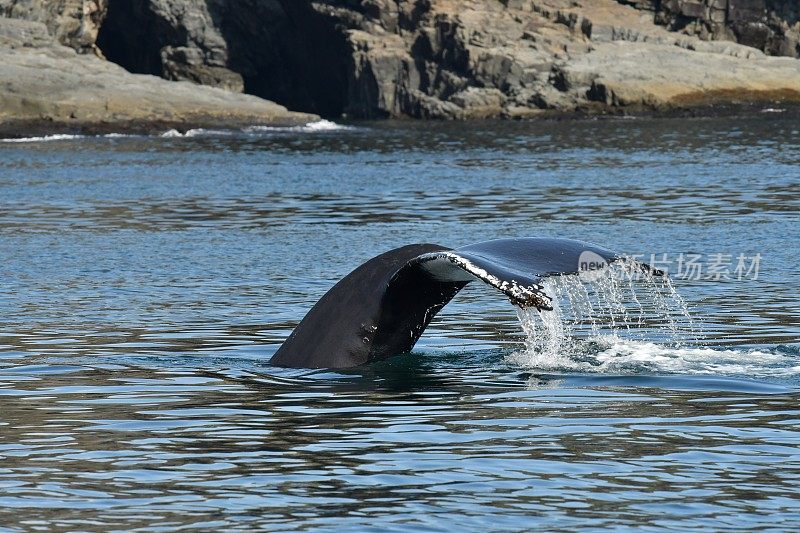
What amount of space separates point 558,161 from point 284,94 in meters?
52.8

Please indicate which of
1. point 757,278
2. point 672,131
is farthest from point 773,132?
point 757,278

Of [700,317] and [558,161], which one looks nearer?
[700,317]

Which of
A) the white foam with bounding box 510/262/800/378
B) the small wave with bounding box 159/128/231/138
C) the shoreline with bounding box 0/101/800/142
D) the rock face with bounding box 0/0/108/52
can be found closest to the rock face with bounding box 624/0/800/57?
the shoreline with bounding box 0/101/800/142

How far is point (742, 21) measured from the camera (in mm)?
84375

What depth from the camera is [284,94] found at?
309 ft

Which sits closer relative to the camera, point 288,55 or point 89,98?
point 89,98

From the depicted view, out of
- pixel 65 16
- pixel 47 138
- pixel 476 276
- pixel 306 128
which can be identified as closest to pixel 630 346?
pixel 476 276

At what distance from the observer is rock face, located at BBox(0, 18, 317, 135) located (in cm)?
6581

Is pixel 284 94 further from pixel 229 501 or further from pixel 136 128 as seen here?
pixel 229 501

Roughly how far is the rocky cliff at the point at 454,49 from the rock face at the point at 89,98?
28.5ft

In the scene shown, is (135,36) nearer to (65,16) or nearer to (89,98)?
(65,16)

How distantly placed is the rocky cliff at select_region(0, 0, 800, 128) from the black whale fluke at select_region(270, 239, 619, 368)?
211ft

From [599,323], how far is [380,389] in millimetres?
4644

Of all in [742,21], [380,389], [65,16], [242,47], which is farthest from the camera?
[242,47]
